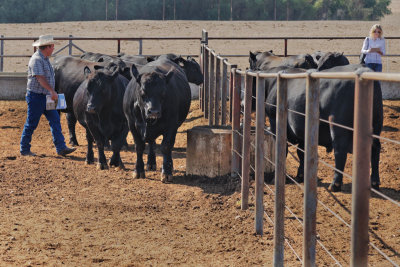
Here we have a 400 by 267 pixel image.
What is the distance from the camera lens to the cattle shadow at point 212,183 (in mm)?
8164

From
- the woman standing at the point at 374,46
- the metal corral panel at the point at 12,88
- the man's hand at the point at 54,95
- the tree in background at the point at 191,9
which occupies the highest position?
the tree in background at the point at 191,9

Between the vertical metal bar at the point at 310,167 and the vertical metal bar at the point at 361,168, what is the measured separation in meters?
0.89

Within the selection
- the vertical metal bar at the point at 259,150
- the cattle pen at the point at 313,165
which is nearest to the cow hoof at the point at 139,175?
the cattle pen at the point at 313,165

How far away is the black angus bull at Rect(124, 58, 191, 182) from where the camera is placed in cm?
866

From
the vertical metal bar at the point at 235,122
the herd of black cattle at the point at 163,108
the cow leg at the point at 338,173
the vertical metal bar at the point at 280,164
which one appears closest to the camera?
the vertical metal bar at the point at 280,164

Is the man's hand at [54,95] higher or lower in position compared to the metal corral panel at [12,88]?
higher

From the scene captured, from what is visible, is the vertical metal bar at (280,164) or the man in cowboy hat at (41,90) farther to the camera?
the man in cowboy hat at (41,90)

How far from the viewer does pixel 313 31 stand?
1859 inches

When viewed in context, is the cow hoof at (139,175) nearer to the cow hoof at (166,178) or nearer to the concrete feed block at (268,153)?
the cow hoof at (166,178)

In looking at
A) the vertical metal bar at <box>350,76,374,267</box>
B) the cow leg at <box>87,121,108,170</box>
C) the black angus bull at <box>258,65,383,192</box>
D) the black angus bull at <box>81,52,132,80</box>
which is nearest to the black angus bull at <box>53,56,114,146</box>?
the black angus bull at <box>81,52,132,80</box>

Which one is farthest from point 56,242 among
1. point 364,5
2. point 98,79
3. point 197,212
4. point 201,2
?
point 364,5

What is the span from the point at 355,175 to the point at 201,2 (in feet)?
200

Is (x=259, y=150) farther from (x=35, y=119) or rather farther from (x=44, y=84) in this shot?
(x=35, y=119)

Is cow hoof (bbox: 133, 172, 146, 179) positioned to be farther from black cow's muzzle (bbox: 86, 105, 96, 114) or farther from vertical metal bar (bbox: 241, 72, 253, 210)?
vertical metal bar (bbox: 241, 72, 253, 210)
